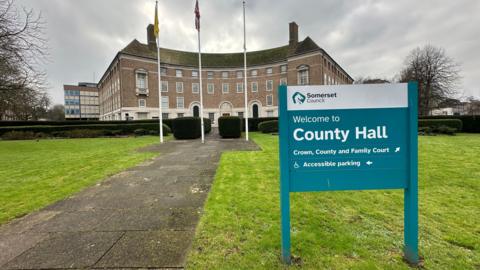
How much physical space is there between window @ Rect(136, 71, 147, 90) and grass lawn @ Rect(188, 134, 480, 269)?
3914cm

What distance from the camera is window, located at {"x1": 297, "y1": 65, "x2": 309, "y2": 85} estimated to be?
40.0 metres

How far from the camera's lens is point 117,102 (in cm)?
4088

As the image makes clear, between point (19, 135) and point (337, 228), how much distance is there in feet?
95.6

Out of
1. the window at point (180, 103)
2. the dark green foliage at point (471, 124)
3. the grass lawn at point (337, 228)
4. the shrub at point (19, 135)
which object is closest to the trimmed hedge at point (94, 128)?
the shrub at point (19, 135)

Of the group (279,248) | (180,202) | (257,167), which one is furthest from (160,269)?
(257,167)

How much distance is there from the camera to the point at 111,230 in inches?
116

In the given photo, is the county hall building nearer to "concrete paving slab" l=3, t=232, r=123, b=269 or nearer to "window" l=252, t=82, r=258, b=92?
"window" l=252, t=82, r=258, b=92

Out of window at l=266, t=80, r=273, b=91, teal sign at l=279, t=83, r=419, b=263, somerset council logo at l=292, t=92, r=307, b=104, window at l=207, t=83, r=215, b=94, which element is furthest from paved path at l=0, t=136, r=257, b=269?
window at l=207, t=83, r=215, b=94

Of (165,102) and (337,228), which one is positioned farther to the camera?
(165,102)

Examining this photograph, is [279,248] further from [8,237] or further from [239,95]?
[239,95]

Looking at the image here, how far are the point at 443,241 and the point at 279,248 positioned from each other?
1973 mm

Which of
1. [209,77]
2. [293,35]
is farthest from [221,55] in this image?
[293,35]

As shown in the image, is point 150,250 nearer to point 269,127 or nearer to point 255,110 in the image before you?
point 269,127

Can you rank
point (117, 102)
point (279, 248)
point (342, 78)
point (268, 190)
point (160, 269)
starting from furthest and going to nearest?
point (342, 78)
point (117, 102)
point (268, 190)
point (279, 248)
point (160, 269)
